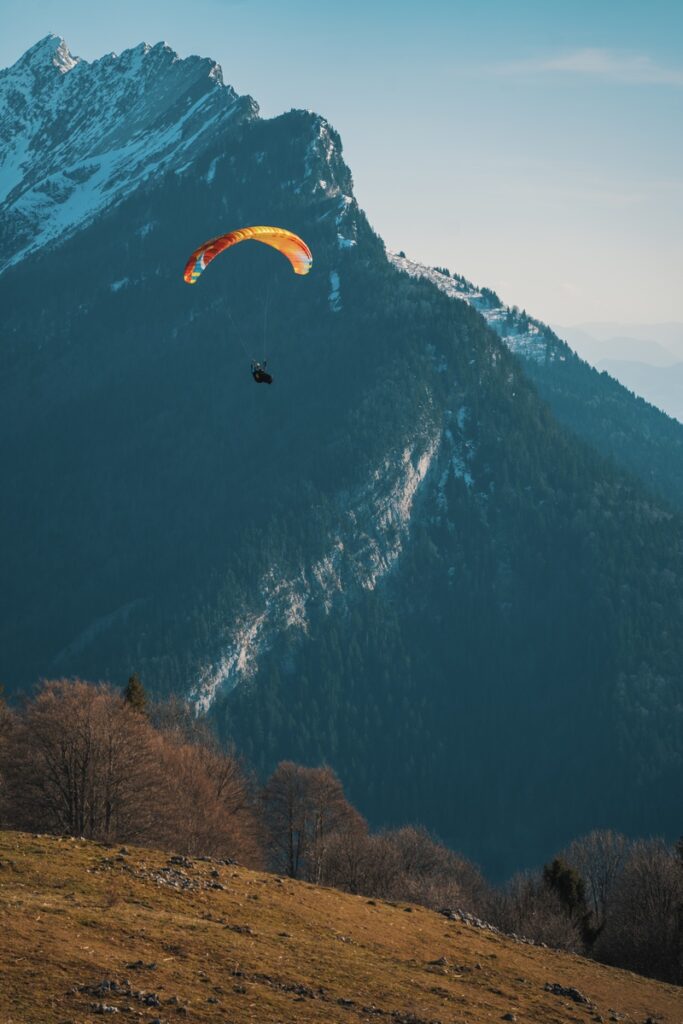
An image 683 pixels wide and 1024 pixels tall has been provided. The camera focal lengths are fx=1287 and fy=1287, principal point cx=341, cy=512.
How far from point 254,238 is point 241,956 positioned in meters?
52.0

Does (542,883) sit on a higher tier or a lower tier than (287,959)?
higher

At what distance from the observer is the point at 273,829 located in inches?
4082

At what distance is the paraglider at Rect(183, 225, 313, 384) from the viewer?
83312 mm

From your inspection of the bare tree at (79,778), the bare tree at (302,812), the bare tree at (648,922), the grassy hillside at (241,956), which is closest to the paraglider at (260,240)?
the bare tree at (79,778)

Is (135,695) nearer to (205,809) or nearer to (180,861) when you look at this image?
(205,809)

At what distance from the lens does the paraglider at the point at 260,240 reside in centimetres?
8331

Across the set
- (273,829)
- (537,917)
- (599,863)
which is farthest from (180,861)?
(599,863)

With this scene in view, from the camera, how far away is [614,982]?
208ft

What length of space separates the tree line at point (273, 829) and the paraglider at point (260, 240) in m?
25.0

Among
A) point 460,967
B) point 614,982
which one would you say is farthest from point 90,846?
point 614,982

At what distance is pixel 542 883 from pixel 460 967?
43.5 meters

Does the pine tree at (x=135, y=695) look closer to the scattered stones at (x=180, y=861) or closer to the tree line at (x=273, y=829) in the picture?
the tree line at (x=273, y=829)

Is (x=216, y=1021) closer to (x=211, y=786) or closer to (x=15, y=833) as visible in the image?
(x=15, y=833)

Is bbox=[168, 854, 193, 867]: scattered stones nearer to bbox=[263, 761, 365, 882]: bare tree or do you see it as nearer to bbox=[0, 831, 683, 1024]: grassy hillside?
bbox=[0, 831, 683, 1024]: grassy hillside
